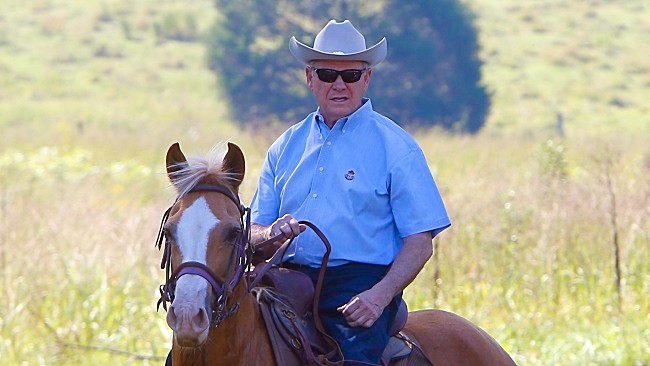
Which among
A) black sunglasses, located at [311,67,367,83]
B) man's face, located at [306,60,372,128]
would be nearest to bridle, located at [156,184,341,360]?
man's face, located at [306,60,372,128]

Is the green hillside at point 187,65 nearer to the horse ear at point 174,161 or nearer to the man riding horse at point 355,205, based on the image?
the man riding horse at point 355,205

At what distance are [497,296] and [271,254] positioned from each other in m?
6.00

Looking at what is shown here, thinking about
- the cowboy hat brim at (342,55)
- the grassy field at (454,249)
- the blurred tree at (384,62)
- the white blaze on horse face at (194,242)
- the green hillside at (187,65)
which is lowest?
the green hillside at (187,65)

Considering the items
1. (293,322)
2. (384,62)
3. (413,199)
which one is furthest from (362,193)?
(384,62)

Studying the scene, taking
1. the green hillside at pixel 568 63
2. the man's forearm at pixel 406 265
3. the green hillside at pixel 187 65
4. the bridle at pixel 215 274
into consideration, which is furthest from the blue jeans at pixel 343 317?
the green hillside at pixel 568 63

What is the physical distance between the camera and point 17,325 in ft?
33.4

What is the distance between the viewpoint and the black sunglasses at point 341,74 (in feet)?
18.0

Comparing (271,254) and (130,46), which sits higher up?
(271,254)

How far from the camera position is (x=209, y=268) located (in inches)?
180

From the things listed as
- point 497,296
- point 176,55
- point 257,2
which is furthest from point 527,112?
point 497,296

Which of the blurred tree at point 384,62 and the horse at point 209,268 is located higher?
the horse at point 209,268

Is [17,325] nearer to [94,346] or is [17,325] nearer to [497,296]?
[94,346]

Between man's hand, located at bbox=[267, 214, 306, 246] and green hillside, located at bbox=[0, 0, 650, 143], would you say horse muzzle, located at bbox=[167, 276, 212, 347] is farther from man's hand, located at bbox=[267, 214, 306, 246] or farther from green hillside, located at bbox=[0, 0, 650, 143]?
green hillside, located at bbox=[0, 0, 650, 143]

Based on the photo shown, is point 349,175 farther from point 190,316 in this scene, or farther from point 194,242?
point 190,316
